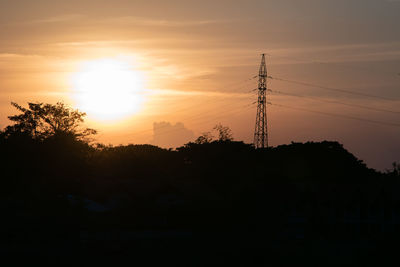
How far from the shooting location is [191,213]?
1555 inches

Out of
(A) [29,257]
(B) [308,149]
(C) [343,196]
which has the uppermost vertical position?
(B) [308,149]

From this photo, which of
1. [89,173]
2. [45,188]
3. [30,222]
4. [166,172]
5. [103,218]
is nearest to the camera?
[30,222]

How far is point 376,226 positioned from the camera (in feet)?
122

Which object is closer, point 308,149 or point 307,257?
point 307,257

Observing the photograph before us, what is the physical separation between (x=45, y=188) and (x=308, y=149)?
3972 centimetres

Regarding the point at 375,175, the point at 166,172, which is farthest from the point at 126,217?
the point at 375,175

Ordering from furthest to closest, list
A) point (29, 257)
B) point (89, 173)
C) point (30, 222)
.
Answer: point (89, 173), point (30, 222), point (29, 257)

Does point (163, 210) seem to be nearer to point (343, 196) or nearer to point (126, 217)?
point (126, 217)

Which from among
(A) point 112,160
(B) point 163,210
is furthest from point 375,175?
(B) point 163,210

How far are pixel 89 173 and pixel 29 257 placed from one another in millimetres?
28735

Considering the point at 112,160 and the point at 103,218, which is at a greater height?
the point at 112,160

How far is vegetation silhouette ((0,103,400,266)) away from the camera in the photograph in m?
28.4

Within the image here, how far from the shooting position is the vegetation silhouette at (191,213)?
28.4 metres

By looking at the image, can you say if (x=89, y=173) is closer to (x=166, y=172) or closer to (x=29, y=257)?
(x=166, y=172)
